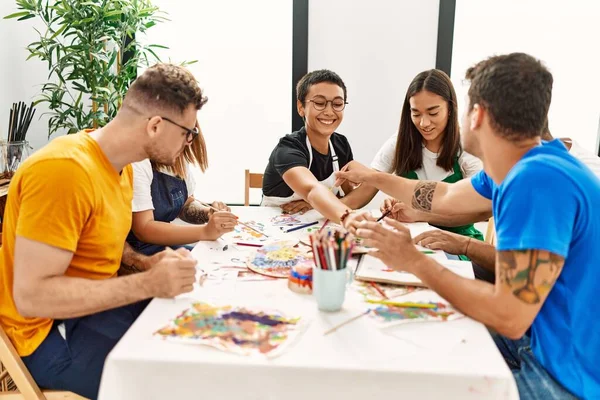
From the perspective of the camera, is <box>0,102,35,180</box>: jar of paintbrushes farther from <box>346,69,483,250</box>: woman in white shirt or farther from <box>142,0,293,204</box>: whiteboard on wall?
<box>346,69,483,250</box>: woman in white shirt

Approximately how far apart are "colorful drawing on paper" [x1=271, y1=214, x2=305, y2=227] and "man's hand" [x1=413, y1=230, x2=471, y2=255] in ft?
1.72

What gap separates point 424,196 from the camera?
6.71 ft

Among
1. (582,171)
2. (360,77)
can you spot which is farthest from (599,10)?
(582,171)

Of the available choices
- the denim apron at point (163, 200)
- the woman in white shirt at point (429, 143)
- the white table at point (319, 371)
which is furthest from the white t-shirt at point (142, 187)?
the woman in white shirt at point (429, 143)

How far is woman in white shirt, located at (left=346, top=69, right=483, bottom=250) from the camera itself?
2383 millimetres

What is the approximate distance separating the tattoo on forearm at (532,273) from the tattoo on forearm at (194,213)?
1407mm

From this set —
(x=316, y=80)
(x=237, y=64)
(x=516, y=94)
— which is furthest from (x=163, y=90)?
(x=237, y=64)

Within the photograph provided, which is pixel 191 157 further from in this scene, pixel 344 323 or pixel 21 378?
pixel 344 323

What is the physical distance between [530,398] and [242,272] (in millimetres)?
804

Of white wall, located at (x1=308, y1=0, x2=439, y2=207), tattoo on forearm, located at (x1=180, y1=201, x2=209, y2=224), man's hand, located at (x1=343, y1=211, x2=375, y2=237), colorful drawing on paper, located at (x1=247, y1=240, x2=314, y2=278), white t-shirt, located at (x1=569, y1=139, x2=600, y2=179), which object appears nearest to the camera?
colorful drawing on paper, located at (x1=247, y1=240, x2=314, y2=278)

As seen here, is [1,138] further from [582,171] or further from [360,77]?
[582,171]

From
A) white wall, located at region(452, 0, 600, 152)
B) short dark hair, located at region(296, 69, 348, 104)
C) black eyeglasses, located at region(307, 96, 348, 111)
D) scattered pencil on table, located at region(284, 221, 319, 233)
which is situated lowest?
scattered pencil on table, located at region(284, 221, 319, 233)

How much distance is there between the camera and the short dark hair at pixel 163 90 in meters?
1.44

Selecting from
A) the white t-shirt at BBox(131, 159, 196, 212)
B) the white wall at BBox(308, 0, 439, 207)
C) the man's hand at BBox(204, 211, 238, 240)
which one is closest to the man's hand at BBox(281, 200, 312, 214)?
the man's hand at BBox(204, 211, 238, 240)
